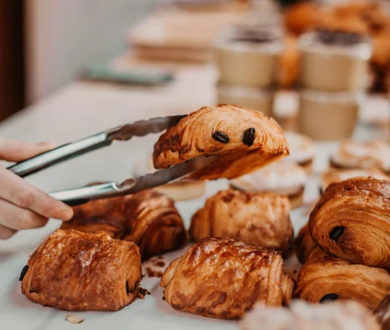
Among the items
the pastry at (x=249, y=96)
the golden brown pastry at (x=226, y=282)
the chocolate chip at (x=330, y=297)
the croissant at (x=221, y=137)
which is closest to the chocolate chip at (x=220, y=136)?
the croissant at (x=221, y=137)

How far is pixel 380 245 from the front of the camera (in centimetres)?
90

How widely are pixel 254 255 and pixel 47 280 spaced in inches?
11.6

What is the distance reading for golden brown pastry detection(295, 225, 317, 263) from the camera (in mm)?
1062

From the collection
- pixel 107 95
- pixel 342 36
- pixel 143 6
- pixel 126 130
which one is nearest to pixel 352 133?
pixel 342 36

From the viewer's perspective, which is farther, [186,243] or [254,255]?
[186,243]

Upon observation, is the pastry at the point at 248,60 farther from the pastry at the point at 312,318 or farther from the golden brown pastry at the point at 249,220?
the pastry at the point at 312,318

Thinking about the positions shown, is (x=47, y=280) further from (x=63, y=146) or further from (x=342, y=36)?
(x=342, y=36)

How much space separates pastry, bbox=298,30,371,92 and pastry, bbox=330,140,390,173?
0.94ft

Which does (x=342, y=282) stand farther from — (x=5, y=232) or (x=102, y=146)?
(x=5, y=232)

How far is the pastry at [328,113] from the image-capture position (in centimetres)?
184

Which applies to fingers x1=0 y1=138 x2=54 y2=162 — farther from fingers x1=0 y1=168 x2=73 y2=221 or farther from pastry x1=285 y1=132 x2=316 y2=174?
pastry x1=285 y1=132 x2=316 y2=174

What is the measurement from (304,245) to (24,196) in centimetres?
46

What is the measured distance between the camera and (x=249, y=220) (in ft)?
3.58

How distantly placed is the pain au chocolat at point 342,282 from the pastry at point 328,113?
979mm
